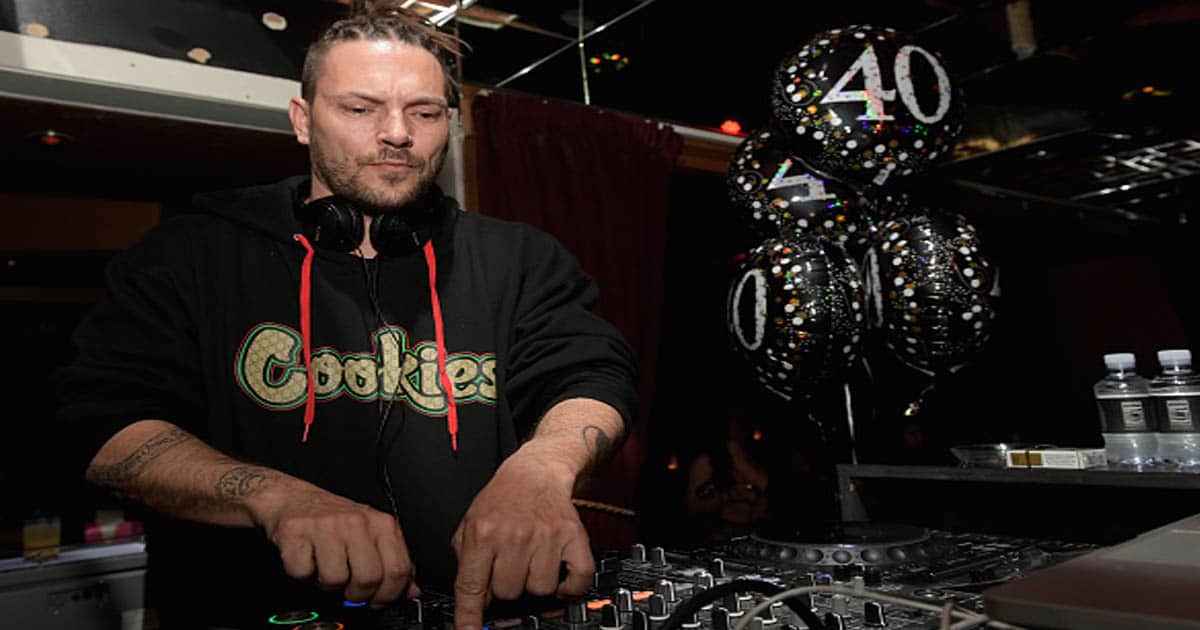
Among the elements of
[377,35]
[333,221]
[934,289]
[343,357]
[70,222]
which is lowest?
[343,357]

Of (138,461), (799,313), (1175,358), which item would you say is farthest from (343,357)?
(1175,358)

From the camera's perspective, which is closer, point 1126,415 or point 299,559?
point 299,559

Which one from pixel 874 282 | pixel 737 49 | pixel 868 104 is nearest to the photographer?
pixel 868 104

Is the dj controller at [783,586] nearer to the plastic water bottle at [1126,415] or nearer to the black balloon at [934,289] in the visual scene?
the plastic water bottle at [1126,415]

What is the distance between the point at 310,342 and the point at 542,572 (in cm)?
77

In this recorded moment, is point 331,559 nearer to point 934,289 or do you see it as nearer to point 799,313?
point 799,313

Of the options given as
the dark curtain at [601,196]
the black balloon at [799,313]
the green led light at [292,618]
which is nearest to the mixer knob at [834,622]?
the green led light at [292,618]

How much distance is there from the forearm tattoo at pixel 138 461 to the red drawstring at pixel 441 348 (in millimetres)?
432

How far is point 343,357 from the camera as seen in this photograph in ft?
4.41

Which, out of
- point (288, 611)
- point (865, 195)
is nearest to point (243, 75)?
point (865, 195)

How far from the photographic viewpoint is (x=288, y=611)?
31.6 inches

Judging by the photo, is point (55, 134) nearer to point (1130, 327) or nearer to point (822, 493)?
point (822, 493)

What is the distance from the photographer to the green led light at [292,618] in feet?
2.44

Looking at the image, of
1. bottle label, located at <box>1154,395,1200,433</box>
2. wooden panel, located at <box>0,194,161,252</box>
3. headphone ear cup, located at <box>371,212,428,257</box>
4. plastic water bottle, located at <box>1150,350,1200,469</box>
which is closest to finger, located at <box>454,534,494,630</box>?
headphone ear cup, located at <box>371,212,428,257</box>
